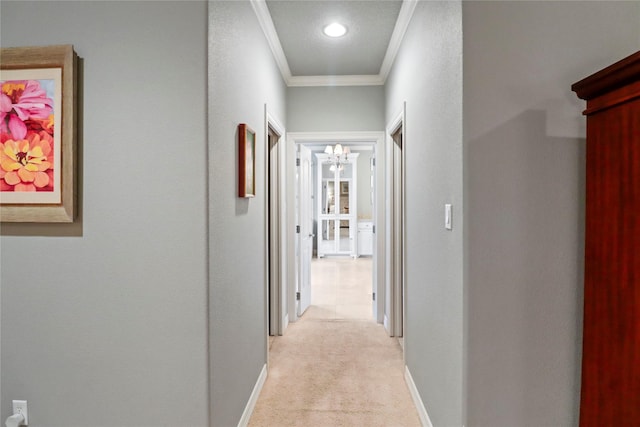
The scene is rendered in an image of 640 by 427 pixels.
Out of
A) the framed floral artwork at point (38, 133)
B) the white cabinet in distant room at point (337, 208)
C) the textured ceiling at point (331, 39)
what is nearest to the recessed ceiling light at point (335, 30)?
the textured ceiling at point (331, 39)

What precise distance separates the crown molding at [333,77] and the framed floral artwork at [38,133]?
4.05 feet

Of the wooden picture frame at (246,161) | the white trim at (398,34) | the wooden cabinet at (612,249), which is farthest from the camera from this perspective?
the white trim at (398,34)

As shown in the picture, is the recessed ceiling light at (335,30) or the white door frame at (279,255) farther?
the white door frame at (279,255)

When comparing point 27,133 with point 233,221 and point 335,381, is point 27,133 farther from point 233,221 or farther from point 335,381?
point 335,381

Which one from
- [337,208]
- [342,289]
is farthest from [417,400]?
[337,208]

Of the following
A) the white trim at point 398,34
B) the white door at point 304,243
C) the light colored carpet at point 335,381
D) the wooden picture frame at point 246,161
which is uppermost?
the white trim at point 398,34

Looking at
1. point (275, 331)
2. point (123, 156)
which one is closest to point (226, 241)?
point (123, 156)

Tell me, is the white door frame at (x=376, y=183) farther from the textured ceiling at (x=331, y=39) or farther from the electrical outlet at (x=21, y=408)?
the electrical outlet at (x=21, y=408)

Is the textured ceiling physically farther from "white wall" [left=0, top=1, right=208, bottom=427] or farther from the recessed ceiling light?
"white wall" [left=0, top=1, right=208, bottom=427]

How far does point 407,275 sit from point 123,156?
1.96 m

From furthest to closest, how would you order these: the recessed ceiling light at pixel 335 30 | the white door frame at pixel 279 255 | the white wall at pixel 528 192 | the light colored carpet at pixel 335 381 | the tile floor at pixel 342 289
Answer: the tile floor at pixel 342 289
the white door frame at pixel 279 255
the recessed ceiling light at pixel 335 30
the light colored carpet at pixel 335 381
the white wall at pixel 528 192

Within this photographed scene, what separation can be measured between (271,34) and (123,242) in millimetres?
1966

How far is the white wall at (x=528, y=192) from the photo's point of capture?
146 centimetres

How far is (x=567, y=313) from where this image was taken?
148cm
